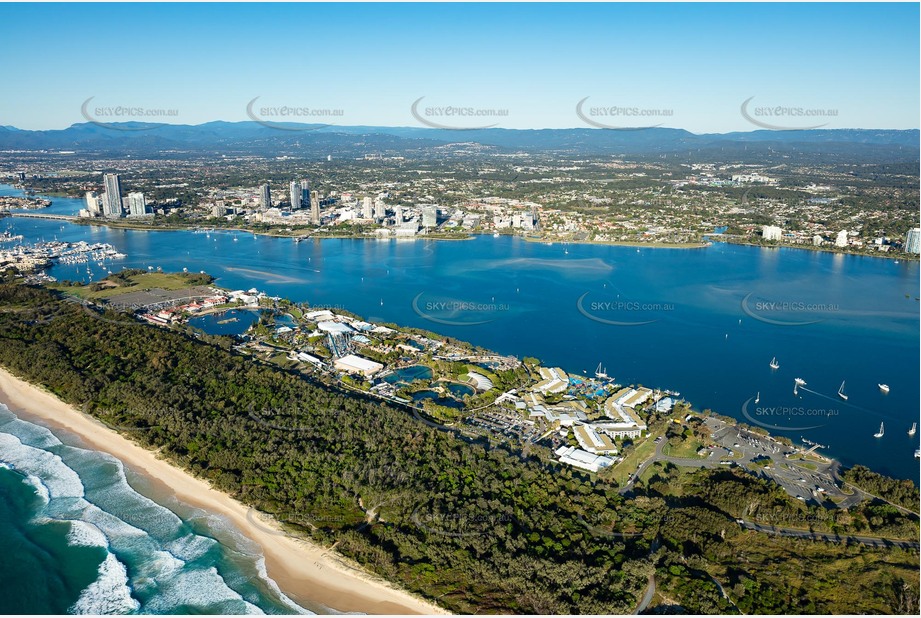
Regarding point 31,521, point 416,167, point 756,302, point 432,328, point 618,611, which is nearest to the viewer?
point 618,611

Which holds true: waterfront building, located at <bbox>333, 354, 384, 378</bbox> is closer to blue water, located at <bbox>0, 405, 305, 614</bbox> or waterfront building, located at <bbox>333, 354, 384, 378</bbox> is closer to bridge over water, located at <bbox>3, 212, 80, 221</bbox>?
blue water, located at <bbox>0, 405, 305, 614</bbox>

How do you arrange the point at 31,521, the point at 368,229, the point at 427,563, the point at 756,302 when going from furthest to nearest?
the point at 368,229
the point at 756,302
the point at 31,521
the point at 427,563

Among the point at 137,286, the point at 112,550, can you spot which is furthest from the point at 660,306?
the point at 137,286

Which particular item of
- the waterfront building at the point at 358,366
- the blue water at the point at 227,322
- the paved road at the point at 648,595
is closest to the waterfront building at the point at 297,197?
the blue water at the point at 227,322

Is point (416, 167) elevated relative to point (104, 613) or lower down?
elevated

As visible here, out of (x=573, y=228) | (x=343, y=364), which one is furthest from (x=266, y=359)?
(x=573, y=228)

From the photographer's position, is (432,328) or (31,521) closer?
(31,521)

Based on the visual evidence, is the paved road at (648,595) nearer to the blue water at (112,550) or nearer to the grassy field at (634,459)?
the grassy field at (634,459)

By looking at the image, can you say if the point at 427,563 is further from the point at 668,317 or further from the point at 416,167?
the point at 416,167
